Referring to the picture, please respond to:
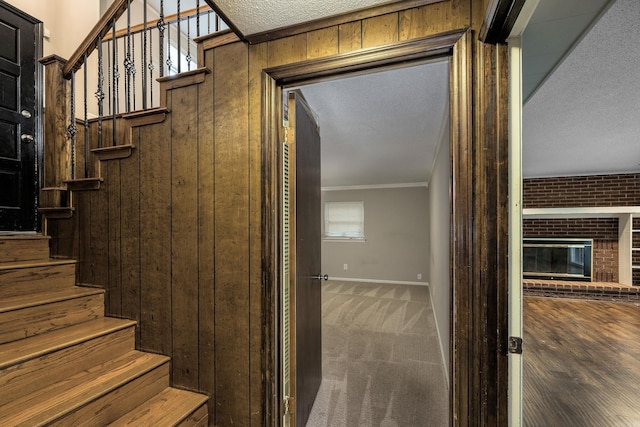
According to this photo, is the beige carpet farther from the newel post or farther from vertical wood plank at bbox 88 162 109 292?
the newel post

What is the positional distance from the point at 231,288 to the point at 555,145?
4.41 m

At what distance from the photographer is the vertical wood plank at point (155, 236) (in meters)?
1.64

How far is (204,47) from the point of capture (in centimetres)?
157

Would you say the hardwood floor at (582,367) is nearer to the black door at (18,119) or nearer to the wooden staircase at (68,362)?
the wooden staircase at (68,362)

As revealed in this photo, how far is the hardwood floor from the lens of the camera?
2.15 meters

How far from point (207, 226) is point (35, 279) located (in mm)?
1143

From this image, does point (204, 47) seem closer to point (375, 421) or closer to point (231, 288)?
point (231, 288)

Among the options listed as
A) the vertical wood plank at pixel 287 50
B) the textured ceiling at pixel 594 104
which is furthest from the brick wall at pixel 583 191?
the vertical wood plank at pixel 287 50

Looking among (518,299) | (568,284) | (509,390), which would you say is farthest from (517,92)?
(568,284)

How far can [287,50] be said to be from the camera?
4.62 feet

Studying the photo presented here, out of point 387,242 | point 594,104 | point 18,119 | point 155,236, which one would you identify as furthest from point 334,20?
point 387,242

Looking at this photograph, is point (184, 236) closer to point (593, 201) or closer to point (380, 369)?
point (380, 369)

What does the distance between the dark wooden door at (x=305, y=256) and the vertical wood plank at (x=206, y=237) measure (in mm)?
462

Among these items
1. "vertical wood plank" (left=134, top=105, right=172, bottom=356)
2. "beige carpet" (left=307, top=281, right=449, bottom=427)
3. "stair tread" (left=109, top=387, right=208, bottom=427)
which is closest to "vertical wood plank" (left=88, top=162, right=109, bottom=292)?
"vertical wood plank" (left=134, top=105, right=172, bottom=356)
